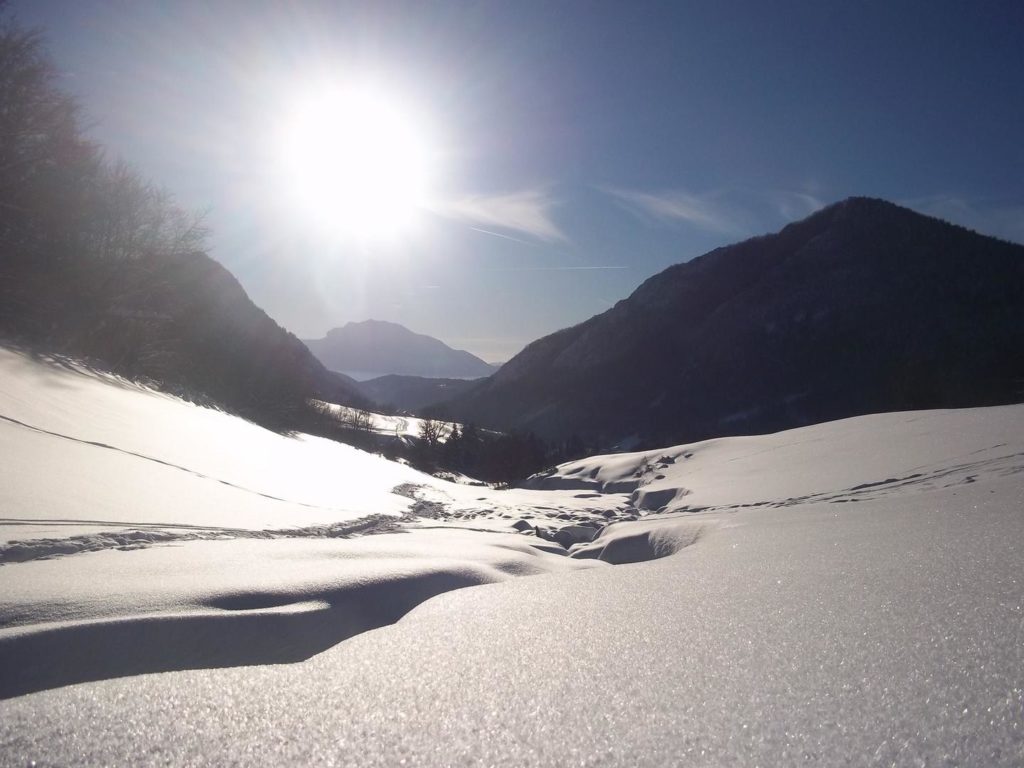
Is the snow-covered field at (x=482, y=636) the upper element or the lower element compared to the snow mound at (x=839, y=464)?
lower

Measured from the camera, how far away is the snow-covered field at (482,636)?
750 mm

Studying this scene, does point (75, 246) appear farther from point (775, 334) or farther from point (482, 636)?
point (775, 334)

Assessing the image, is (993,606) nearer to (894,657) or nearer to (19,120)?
(894,657)

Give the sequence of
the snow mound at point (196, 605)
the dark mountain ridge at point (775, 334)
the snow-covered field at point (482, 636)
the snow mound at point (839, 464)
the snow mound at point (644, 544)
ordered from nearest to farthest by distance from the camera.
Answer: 1. the snow-covered field at point (482, 636)
2. the snow mound at point (196, 605)
3. the snow mound at point (644, 544)
4. the snow mound at point (839, 464)
5. the dark mountain ridge at point (775, 334)

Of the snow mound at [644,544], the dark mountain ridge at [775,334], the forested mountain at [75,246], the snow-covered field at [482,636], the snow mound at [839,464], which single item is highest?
the dark mountain ridge at [775,334]

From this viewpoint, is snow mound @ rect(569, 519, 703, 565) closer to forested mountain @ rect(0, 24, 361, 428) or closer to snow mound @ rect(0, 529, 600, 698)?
snow mound @ rect(0, 529, 600, 698)

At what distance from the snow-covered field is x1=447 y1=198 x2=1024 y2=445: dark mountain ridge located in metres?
70.9

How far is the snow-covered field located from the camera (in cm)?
75

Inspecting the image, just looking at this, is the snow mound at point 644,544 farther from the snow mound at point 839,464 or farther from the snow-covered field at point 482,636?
the snow mound at point 839,464

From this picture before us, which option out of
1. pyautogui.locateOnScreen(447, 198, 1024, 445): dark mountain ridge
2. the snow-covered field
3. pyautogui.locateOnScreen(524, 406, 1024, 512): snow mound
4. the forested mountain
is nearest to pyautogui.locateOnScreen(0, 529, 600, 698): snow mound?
the snow-covered field

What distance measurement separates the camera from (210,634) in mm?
1238

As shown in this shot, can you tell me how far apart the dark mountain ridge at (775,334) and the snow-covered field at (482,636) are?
70879 mm

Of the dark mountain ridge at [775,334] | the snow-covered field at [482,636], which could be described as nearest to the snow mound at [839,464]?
the snow-covered field at [482,636]

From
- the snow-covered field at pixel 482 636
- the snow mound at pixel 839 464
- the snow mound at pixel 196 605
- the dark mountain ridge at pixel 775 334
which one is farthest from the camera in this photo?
the dark mountain ridge at pixel 775 334
